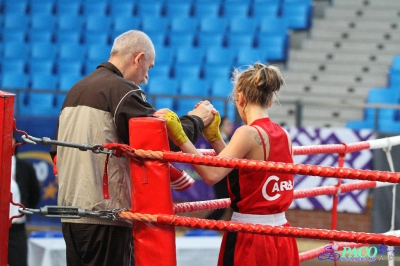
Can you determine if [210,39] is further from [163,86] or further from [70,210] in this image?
[70,210]

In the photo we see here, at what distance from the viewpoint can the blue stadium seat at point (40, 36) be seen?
12.4 metres

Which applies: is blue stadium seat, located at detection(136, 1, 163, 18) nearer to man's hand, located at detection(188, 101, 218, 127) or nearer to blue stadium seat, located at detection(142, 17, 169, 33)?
blue stadium seat, located at detection(142, 17, 169, 33)

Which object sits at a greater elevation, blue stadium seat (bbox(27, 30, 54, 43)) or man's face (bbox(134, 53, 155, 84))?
blue stadium seat (bbox(27, 30, 54, 43))

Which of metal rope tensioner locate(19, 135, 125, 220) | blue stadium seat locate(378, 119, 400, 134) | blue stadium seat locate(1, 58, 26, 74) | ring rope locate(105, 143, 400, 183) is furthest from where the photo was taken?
blue stadium seat locate(1, 58, 26, 74)

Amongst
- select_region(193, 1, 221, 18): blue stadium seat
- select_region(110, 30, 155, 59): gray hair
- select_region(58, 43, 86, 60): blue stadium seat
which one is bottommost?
select_region(110, 30, 155, 59): gray hair

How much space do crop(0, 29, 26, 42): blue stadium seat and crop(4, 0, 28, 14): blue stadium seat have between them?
44cm

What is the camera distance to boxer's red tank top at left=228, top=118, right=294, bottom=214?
9.68ft

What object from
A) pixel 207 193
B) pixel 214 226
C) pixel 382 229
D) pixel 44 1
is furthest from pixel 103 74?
pixel 44 1

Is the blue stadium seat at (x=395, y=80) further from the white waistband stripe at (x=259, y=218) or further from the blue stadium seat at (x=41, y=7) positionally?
the white waistband stripe at (x=259, y=218)

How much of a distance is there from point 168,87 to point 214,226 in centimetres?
824

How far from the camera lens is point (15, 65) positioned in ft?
39.3

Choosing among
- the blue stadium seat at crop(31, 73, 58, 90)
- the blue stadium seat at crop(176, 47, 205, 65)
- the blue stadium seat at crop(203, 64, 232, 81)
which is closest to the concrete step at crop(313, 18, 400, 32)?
the blue stadium seat at crop(203, 64, 232, 81)

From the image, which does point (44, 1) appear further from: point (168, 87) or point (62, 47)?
point (168, 87)

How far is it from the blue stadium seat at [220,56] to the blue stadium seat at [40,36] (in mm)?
2917
